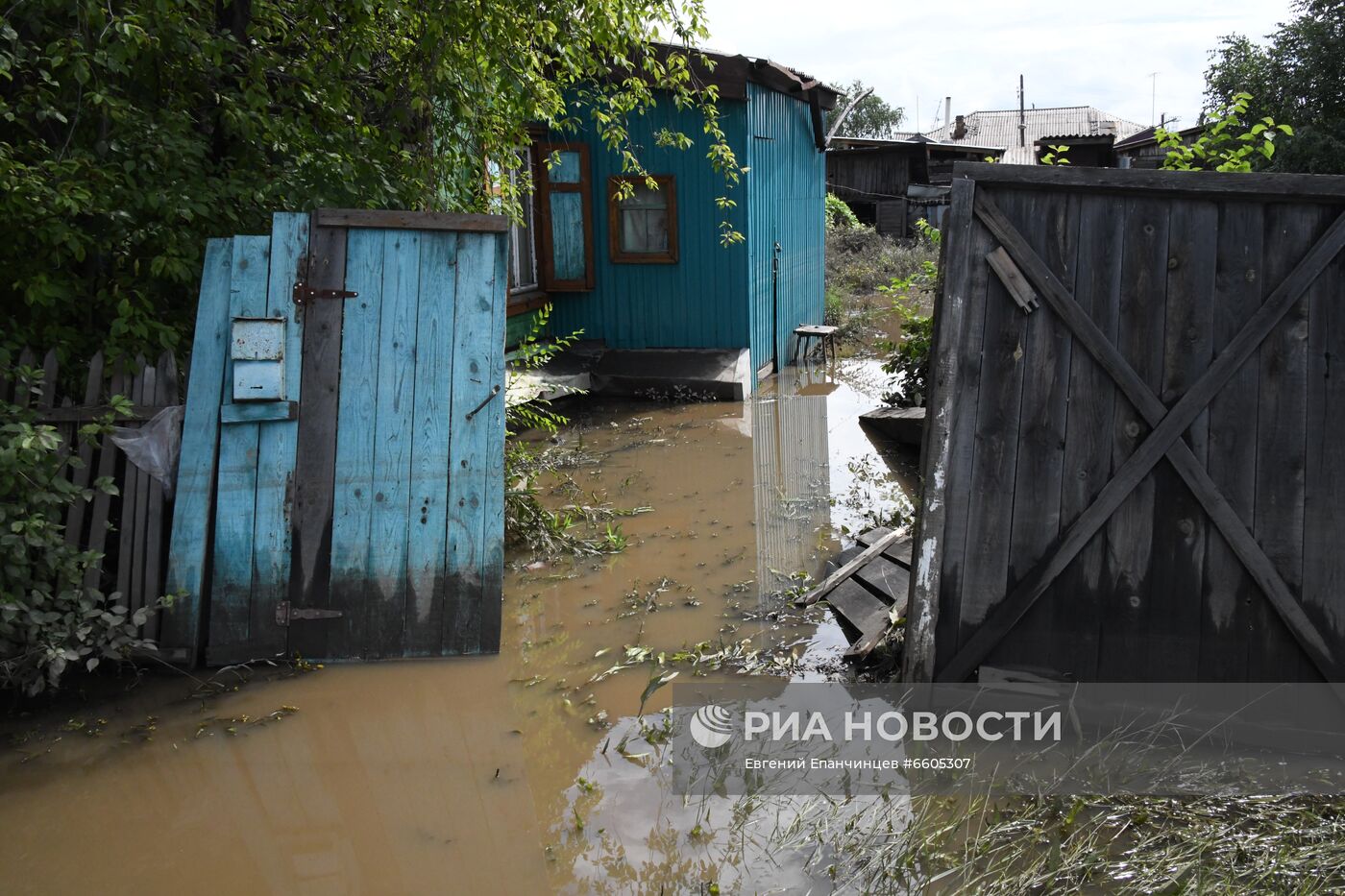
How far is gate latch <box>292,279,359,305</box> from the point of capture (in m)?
4.93

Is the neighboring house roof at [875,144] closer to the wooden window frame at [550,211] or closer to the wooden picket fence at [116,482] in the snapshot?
the wooden window frame at [550,211]

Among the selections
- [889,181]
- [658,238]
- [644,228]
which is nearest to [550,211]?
[644,228]

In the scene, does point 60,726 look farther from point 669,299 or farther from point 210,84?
point 669,299

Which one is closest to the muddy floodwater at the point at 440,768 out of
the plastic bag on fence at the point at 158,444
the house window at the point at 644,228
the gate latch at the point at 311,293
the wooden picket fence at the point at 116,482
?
the wooden picket fence at the point at 116,482

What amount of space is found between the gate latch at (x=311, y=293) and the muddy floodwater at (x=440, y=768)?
1742 mm

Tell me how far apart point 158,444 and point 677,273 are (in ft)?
25.4

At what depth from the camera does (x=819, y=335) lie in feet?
47.3

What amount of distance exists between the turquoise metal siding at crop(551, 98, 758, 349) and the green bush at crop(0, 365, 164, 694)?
7916 millimetres

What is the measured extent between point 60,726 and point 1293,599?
4.95 metres

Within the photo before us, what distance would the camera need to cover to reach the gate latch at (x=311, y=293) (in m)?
4.93

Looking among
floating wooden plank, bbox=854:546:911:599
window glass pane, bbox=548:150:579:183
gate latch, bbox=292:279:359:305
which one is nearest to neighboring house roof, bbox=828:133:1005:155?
window glass pane, bbox=548:150:579:183

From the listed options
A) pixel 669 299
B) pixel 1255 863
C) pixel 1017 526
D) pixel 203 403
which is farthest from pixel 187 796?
pixel 669 299

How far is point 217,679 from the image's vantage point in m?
4.73

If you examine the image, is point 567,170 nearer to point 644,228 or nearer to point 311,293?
point 644,228
